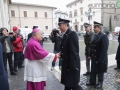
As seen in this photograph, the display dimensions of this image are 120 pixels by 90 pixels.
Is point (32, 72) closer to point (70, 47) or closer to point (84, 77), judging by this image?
point (70, 47)

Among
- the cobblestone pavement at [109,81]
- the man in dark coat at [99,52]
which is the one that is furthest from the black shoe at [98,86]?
the cobblestone pavement at [109,81]

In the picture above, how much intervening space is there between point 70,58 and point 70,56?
0.14 feet

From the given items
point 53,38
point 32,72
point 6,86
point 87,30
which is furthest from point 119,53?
point 6,86

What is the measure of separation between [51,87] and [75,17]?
5047 centimetres

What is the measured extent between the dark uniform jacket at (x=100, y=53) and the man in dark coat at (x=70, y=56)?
43.0 inches

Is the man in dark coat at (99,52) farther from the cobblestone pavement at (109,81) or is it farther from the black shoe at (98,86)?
the cobblestone pavement at (109,81)

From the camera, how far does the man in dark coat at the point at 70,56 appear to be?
9.49 ft

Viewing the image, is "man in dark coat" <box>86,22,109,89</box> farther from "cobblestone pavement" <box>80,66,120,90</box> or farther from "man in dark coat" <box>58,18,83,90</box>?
"man in dark coat" <box>58,18,83,90</box>

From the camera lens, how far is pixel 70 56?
9.55 ft

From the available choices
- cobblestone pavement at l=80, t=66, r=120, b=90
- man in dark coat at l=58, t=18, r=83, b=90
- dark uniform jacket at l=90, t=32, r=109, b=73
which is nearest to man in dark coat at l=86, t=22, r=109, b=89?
dark uniform jacket at l=90, t=32, r=109, b=73

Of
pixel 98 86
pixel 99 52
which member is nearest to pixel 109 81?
pixel 98 86

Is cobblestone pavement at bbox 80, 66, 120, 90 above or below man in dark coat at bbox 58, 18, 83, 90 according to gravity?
below

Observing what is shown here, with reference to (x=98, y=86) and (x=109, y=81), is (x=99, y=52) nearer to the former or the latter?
(x=98, y=86)

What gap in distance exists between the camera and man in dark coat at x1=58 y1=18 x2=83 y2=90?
2.89 metres
